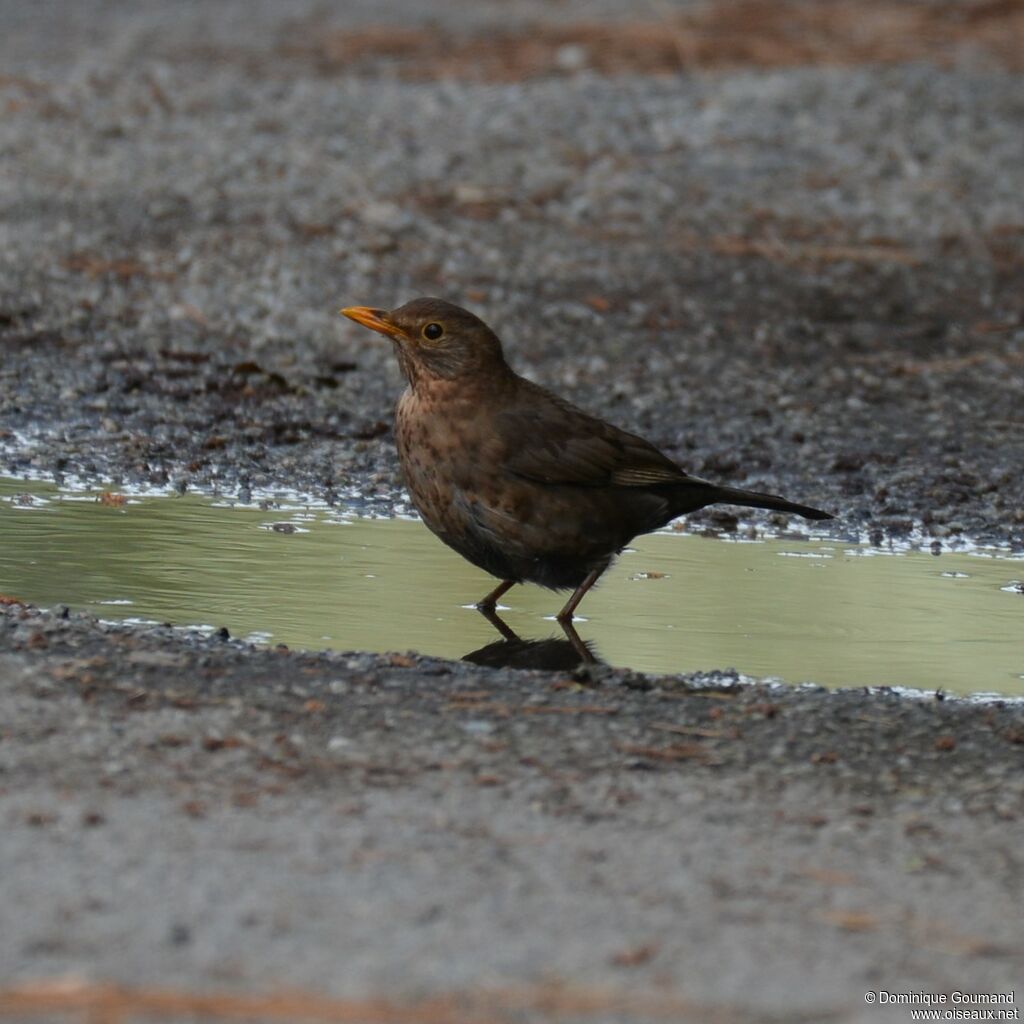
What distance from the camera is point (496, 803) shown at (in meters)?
4.71

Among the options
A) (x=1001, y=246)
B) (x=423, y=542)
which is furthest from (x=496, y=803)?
(x=1001, y=246)

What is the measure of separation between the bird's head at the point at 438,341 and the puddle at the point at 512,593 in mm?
753

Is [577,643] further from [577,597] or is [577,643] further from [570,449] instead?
[570,449]

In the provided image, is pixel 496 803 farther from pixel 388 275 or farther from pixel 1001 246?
pixel 1001 246

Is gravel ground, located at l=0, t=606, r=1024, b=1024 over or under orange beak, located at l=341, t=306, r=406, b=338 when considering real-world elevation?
under

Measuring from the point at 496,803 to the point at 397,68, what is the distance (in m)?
14.9

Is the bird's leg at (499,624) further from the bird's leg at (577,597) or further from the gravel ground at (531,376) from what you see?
the gravel ground at (531,376)

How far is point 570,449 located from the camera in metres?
6.96

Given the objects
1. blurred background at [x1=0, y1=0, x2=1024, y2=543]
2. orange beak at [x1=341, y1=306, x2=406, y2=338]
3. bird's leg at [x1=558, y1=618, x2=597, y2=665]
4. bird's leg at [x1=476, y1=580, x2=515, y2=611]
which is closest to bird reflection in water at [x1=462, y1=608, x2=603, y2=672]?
bird's leg at [x1=558, y1=618, x2=597, y2=665]

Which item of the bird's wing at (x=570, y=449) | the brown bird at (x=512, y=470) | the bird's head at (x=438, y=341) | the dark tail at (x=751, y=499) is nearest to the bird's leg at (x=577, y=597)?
the brown bird at (x=512, y=470)

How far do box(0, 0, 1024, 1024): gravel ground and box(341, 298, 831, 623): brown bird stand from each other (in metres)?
0.82

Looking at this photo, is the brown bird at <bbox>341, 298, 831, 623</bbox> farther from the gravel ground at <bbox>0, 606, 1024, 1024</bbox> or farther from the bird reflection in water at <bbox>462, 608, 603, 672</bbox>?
the gravel ground at <bbox>0, 606, 1024, 1024</bbox>

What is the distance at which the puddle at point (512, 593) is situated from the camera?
6.61 m

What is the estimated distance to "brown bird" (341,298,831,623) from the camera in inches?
265
